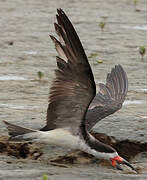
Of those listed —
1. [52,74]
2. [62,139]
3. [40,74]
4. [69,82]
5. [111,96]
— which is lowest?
[52,74]

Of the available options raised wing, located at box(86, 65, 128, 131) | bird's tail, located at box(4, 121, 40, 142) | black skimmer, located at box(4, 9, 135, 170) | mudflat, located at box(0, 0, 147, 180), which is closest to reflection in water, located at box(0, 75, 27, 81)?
mudflat, located at box(0, 0, 147, 180)

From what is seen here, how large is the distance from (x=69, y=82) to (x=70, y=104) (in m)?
0.18

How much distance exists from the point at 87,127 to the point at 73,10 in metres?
5.96

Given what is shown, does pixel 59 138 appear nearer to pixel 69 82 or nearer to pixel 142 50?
pixel 69 82

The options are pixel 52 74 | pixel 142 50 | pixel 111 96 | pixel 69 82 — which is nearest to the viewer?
pixel 69 82

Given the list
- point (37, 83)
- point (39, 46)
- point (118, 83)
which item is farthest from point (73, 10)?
A: point (118, 83)

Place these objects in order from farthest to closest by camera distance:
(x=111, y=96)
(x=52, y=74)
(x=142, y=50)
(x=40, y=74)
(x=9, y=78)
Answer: (x=142, y=50) < (x=52, y=74) < (x=9, y=78) < (x=40, y=74) < (x=111, y=96)

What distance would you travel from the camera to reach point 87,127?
19.5 ft

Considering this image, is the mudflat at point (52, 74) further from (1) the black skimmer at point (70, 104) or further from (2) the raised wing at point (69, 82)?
(2) the raised wing at point (69, 82)

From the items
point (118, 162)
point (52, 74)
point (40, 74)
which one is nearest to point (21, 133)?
point (118, 162)

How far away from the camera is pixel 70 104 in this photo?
5418 mm

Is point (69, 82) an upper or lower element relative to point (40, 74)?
upper

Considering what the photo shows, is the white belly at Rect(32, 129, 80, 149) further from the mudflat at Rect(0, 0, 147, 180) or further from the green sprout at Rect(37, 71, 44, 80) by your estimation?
the green sprout at Rect(37, 71, 44, 80)

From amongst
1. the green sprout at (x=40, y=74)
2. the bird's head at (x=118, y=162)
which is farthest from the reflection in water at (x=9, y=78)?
the bird's head at (x=118, y=162)
